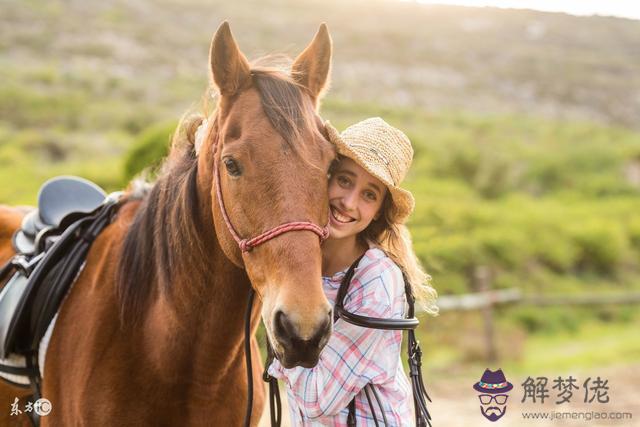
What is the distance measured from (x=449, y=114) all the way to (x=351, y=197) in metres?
30.4

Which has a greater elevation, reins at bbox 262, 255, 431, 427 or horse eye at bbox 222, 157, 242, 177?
horse eye at bbox 222, 157, 242, 177

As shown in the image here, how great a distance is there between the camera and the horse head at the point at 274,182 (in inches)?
62.6

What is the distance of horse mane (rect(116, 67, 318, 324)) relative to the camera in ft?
6.34

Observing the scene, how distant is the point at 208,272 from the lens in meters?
2.07

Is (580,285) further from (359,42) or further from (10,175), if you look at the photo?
(359,42)

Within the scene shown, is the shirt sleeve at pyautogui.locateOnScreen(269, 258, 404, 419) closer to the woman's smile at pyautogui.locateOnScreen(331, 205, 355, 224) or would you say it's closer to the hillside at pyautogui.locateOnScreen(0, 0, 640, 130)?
the woman's smile at pyautogui.locateOnScreen(331, 205, 355, 224)

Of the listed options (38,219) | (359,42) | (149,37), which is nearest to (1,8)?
(149,37)

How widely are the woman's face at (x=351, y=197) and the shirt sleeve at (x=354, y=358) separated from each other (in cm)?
16

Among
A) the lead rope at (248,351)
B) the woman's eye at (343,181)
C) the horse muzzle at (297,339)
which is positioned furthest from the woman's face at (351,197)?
the horse muzzle at (297,339)

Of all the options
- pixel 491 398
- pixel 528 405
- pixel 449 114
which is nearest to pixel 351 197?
pixel 491 398

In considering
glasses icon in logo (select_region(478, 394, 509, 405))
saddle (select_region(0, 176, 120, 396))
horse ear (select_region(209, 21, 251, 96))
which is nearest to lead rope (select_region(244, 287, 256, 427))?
horse ear (select_region(209, 21, 251, 96))

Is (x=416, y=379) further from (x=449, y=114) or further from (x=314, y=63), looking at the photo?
(x=449, y=114)

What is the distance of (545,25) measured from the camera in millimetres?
51844

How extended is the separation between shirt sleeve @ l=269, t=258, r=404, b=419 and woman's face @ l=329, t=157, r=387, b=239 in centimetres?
16
